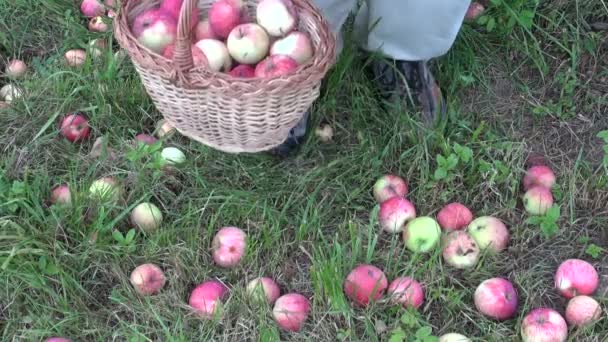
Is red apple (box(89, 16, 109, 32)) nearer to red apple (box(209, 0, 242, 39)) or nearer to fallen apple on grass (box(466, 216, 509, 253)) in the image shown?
red apple (box(209, 0, 242, 39))

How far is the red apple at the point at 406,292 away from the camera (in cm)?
225

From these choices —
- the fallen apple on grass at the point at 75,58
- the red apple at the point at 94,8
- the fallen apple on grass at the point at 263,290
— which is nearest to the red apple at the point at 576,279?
the fallen apple on grass at the point at 263,290

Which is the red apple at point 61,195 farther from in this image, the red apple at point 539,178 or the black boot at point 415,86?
the red apple at point 539,178

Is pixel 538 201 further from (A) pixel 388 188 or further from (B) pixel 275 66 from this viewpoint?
(B) pixel 275 66

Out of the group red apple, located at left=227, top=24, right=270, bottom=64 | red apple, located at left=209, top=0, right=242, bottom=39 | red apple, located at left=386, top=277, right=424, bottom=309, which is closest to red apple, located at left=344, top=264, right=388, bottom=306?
red apple, located at left=386, top=277, right=424, bottom=309

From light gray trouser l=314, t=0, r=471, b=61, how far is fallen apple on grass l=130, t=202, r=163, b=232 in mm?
870

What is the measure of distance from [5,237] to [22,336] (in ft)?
1.03

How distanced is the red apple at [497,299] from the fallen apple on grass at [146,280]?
94cm

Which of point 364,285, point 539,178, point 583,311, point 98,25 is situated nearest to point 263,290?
point 364,285

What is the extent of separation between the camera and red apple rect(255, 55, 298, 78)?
223 centimetres

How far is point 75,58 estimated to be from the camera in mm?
3020

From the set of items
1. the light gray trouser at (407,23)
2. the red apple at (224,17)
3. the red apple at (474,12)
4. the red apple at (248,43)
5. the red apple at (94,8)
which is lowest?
the red apple at (94,8)

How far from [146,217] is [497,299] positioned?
1101 mm

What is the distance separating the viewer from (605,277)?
2375 millimetres
